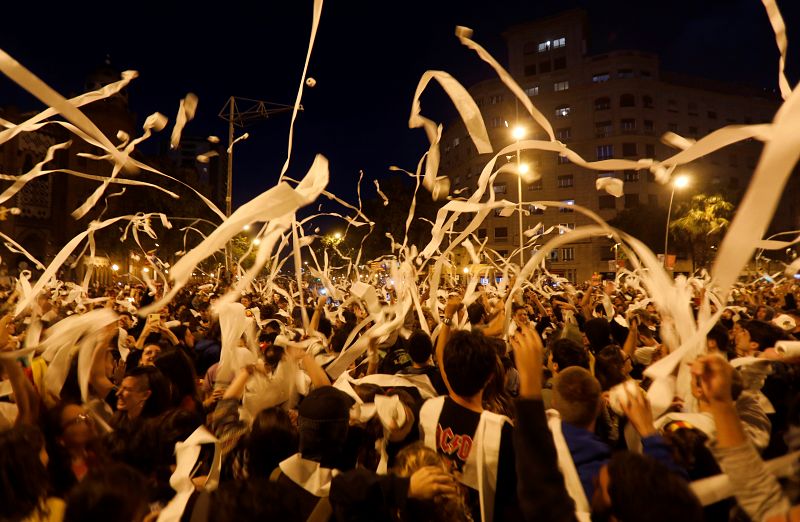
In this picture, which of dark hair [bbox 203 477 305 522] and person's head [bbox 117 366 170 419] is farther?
person's head [bbox 117 366 170 419]

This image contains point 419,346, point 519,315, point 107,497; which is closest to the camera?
point 107,497

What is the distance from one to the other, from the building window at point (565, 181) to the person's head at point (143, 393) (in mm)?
57184

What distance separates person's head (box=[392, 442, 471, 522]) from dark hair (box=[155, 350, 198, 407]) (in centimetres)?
203

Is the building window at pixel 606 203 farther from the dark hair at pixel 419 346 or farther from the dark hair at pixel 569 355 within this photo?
the dark hair at pixel 419 346

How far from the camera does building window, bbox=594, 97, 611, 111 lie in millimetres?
56156

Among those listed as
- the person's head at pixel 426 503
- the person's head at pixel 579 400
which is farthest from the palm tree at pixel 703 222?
the person's head at pixel 426 503

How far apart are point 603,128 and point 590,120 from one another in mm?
1810

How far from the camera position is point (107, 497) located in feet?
5.45

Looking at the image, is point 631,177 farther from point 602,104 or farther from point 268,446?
point 268,446

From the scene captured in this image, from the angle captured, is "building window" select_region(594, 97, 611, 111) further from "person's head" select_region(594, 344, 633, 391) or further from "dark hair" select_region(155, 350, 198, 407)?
"dark hair" select_region(155, 350, 198, 407)

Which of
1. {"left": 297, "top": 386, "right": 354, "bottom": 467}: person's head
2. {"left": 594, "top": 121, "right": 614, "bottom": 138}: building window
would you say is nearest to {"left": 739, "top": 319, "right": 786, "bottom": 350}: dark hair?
{"left": 297, "top": 386, "right": 354, "bottom": 467}: person's head

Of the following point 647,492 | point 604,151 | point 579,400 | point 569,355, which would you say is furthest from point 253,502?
point 604,151

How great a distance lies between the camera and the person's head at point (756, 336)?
181 inches

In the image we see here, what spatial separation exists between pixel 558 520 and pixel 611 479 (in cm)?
26
